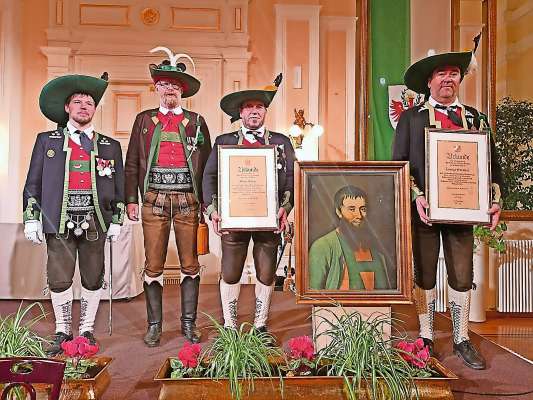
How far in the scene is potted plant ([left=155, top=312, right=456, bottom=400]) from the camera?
2691 mm

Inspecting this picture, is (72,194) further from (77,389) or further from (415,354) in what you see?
(415,354)

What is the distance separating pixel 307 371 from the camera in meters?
2.89

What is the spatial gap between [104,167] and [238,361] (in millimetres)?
1699

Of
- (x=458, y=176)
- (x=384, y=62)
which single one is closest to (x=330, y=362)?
(x=458, y=176)

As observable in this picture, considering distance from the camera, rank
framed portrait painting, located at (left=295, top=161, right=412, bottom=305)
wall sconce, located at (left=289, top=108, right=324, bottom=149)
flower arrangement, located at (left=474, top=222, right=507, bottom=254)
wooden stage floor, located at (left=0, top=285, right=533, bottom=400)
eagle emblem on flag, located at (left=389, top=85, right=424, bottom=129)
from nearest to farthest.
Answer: wooden stage floor, located at (left=0, top=285, right=533, bottom=400), framed portrait painting, located at (left=295, top=161, right=412, bottom=305), eagle emblem on flag, located at (left=389, top=85, right=424, bottom=129), flower arrangement, located at (left=474, top=222, right=507, bottom=254), wall sconce, located at (left=289, top=108, right=324, bottom=149)

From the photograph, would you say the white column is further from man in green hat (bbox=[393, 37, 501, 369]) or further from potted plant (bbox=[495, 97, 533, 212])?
potted plant (bbox=[495, 97, 533, 212])

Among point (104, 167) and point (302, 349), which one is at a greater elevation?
point (104, 167)

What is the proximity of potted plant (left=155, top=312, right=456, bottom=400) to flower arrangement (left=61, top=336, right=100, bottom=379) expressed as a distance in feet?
1.26

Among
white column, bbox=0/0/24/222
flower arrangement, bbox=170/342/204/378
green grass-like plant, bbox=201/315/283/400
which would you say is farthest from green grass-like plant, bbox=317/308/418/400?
white column, bbox=0/0/24/222

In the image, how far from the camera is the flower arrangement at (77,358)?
2.90 m

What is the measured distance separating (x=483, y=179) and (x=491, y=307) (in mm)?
2290

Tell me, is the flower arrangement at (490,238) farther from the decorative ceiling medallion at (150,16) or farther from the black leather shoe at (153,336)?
the decorative ceiling medallion at (150,16)

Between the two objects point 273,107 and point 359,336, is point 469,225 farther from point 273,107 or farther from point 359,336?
point 273,107

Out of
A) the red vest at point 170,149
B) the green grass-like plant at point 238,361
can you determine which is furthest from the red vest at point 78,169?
the green grass-like plant at point 238,361
